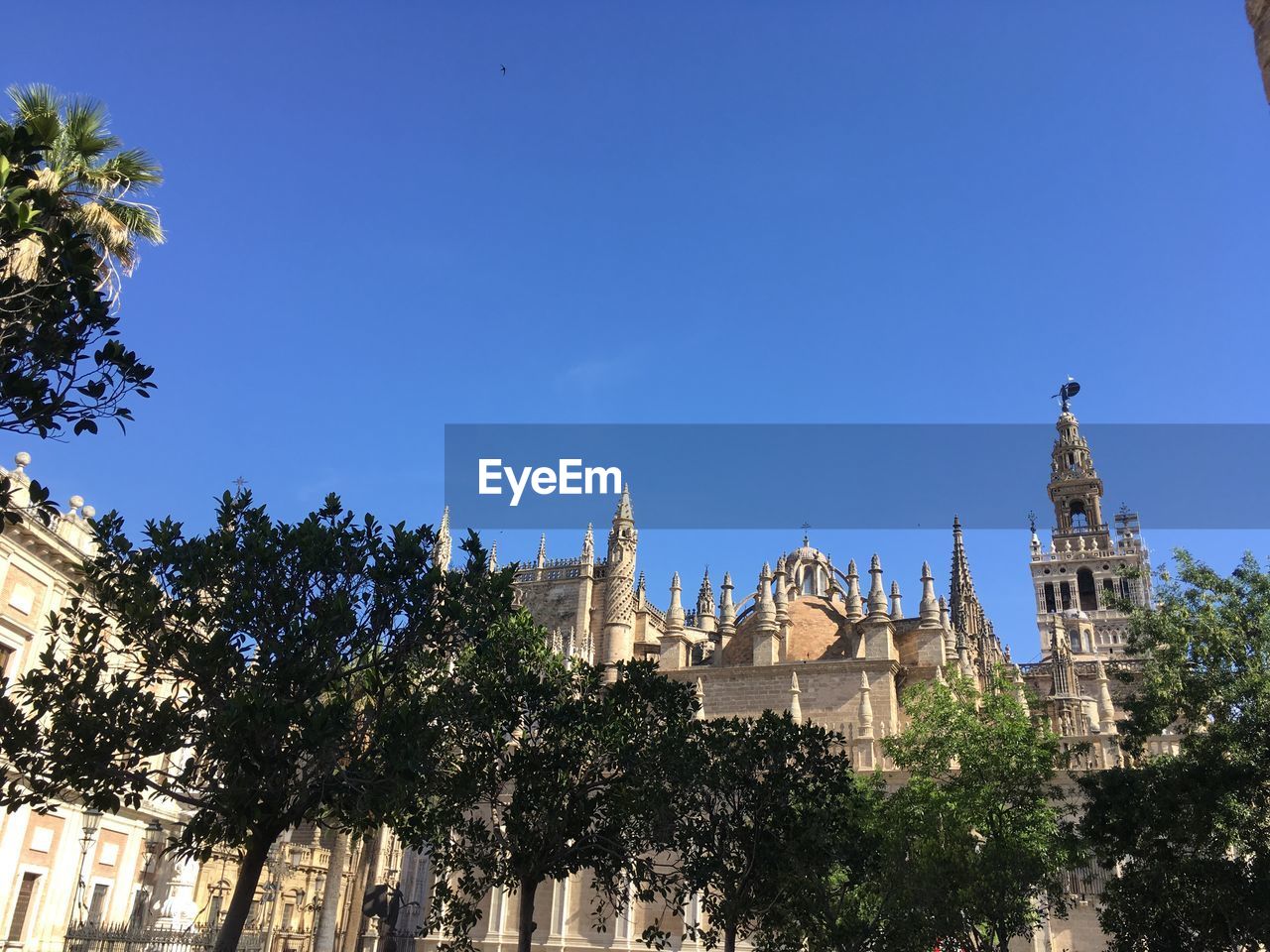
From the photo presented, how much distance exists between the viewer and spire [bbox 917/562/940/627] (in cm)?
4222

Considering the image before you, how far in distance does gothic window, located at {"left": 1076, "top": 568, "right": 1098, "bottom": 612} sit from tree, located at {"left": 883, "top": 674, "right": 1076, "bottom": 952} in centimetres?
7074

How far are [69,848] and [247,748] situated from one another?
51.5ft

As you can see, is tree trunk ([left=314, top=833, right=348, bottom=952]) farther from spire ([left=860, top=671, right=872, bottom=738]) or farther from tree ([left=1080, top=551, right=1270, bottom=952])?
spire ([left=860, top=671, right=872, bottom=738])

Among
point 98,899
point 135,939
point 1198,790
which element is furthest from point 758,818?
point 98,899

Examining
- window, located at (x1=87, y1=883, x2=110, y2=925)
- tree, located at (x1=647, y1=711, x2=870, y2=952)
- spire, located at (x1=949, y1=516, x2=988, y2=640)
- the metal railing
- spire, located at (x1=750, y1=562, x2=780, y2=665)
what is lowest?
the metal railing

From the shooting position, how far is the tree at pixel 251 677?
475 inches

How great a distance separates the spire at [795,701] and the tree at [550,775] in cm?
2055

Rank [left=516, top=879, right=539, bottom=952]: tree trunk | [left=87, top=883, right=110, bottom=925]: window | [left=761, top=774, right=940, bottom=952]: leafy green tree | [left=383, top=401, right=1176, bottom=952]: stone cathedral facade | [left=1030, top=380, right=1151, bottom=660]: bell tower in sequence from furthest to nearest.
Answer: [left=1030, top=380, right=1151, bottom=660]: bell tower
[left=383, top=401, right=1176, bottom=952]: stone cathedral facade
[left=87, top=883, right=110, bottom=925]: window
[left=761, top=774, right=940, bottom=952]: leafy green tree
[left=516, top=879, right=539, bottom=952]: tree trunk

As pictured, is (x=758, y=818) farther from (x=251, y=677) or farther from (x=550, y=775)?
(x=251, y=677)

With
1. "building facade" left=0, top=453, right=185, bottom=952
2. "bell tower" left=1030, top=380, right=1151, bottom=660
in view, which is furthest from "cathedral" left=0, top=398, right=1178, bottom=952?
"bell tower" left=1030, top=380, right=1151, bottom=660

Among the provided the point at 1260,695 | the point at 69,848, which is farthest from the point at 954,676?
the point at 69,848

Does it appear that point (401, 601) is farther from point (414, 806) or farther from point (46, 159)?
point (46, 159)

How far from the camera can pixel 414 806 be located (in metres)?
14.0

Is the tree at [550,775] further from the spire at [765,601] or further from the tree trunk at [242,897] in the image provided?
the spire at [765,601]
